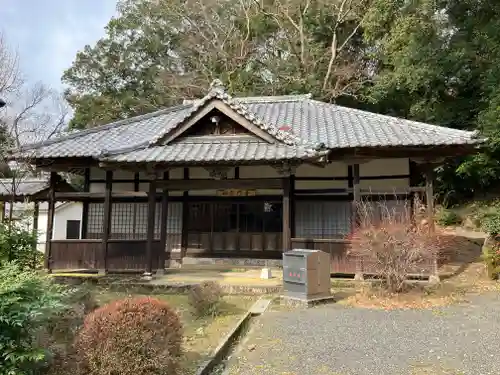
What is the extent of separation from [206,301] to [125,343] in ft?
14.2

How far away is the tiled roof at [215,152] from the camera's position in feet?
39.8

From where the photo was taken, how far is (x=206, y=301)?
902 centimetres

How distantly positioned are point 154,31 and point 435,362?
36.1 m

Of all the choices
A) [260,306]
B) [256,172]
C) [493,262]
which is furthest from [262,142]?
[493,262]

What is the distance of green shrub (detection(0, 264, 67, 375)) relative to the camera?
14.3 ft

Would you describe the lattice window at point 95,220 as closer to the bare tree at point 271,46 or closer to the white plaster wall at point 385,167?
the white plaster wall at point 385,167

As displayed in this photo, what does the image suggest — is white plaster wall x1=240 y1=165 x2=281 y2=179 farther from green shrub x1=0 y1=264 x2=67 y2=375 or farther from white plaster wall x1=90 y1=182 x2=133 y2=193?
green shrub x1=0 y1=264 x2=67 y2=375

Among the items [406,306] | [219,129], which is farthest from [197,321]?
[219,129]

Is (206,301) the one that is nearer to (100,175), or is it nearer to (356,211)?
(356,211)

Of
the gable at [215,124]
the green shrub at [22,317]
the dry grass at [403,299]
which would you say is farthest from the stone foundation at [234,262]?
the green shrub at [22,317]

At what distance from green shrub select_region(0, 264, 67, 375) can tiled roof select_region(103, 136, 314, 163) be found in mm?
7763

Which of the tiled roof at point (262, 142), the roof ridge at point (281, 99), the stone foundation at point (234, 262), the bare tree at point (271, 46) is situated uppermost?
the bare tree at point (271, 46)

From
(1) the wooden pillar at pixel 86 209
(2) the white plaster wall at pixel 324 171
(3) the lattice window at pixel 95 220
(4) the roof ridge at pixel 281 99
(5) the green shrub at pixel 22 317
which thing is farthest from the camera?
(4) the roof ridge at pixel 281 99

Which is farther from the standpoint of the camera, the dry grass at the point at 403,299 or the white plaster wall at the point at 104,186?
the white plaster wall at the point at 104,186
